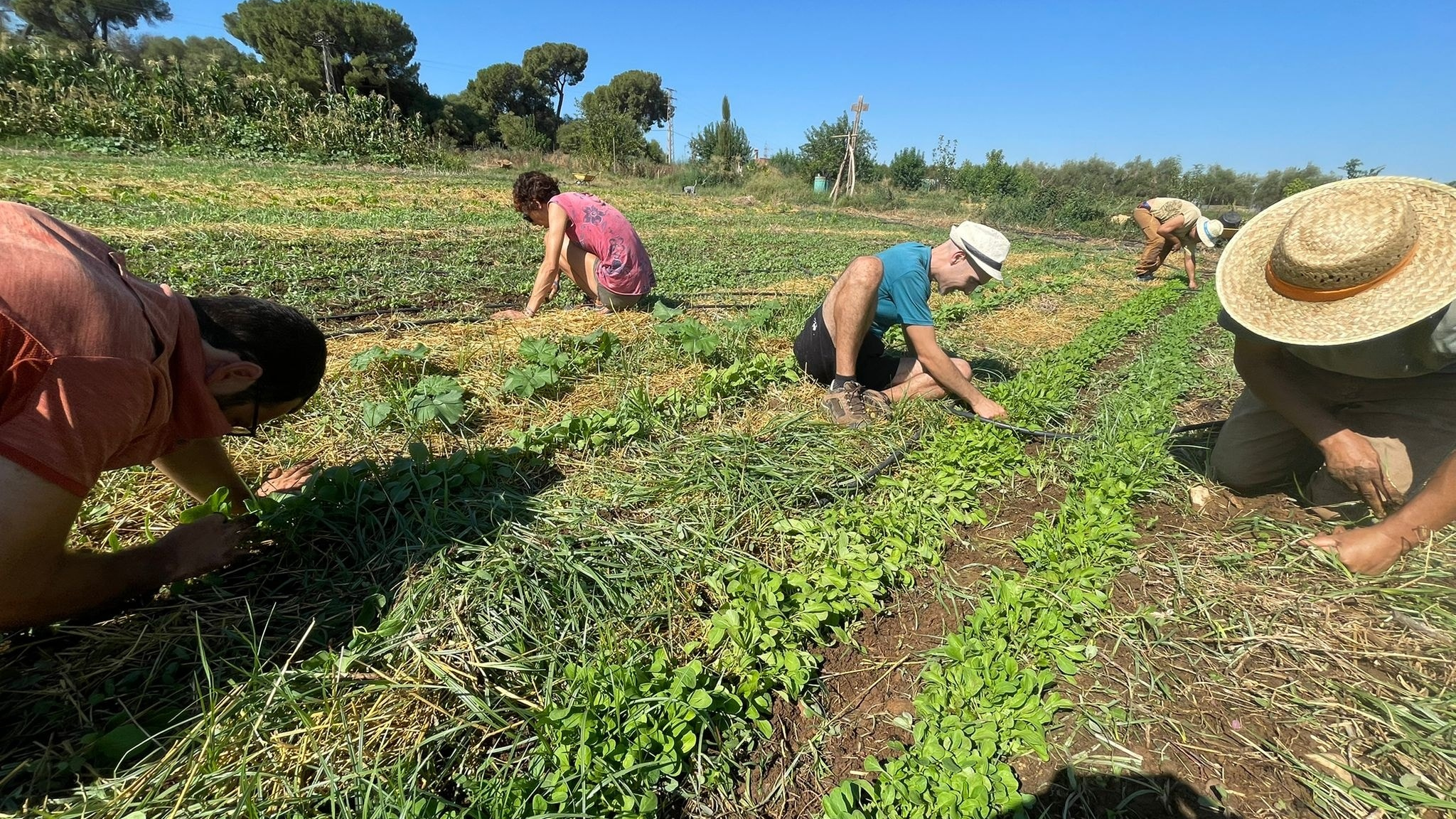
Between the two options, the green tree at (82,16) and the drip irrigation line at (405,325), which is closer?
the drip irrigation line at (405,325)

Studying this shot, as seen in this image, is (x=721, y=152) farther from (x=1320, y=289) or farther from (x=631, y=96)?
(x=1320, y=289)

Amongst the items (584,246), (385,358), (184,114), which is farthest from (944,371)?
(184,114)

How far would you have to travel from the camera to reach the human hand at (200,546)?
1604 mm

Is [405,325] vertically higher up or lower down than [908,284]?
lower down

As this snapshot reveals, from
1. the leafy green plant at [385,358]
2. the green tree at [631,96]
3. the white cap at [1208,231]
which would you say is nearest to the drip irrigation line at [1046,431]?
the leafy green plant at [385,358]

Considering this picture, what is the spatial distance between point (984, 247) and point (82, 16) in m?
65.5

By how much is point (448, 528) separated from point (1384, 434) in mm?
3698

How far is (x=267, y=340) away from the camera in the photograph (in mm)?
1598

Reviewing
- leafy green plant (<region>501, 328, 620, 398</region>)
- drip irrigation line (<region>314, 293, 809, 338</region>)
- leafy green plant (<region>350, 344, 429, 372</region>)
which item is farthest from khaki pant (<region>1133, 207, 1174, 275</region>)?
leafy green plant (<region>350, 344, 429, 372</region>)

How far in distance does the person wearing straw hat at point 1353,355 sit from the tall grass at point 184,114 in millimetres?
23466

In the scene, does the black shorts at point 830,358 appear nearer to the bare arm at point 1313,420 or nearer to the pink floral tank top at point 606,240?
the bare arm at point 1313,420

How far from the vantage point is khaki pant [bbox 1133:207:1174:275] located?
9.88 m

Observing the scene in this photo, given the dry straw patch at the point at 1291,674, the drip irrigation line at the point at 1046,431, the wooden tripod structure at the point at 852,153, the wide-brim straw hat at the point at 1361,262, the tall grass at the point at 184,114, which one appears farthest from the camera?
the wooden tripod structure at the point at 852,153

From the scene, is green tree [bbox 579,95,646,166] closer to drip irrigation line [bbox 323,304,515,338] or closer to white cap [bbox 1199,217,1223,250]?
white cap [bbox 1199,217,1223,250]
